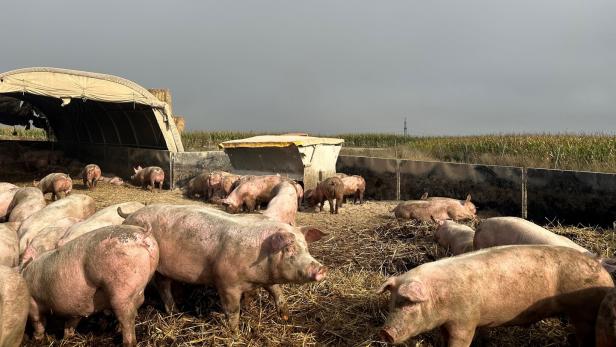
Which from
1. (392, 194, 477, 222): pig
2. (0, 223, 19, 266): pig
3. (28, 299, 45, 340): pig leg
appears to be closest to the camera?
(28, 299, 45, 340): pig leg

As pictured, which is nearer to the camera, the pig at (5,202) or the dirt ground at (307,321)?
the dirt ground at (307,321)

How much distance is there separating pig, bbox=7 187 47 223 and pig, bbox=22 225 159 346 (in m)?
3.65

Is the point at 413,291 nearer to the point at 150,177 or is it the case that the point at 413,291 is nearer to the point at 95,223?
the point at 95,223

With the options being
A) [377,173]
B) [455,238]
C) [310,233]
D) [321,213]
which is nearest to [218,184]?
[321,213]

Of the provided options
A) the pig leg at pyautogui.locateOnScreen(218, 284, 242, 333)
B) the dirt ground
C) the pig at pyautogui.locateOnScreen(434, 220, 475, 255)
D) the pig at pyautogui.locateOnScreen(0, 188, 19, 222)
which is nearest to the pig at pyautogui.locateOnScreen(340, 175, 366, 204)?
the pig at pyautogui.locateOnScreen(434, 220, 475, 255)

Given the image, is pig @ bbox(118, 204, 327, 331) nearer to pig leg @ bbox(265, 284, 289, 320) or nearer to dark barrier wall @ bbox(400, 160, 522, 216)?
pig leg @ bbox(265, 284, 289, 320)

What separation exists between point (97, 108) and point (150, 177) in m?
5.38

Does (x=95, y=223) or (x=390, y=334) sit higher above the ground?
(x=95, y=223)

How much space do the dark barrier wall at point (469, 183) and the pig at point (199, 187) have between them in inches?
178

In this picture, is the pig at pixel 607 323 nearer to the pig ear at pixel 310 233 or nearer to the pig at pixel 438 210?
the pig ear at pixel 310 233

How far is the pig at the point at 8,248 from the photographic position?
17.9 ft

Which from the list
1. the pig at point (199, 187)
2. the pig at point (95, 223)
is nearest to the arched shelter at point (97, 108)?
the pig at point (199, 187)

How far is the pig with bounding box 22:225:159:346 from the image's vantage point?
153 inches

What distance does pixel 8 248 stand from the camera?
5609 mm
